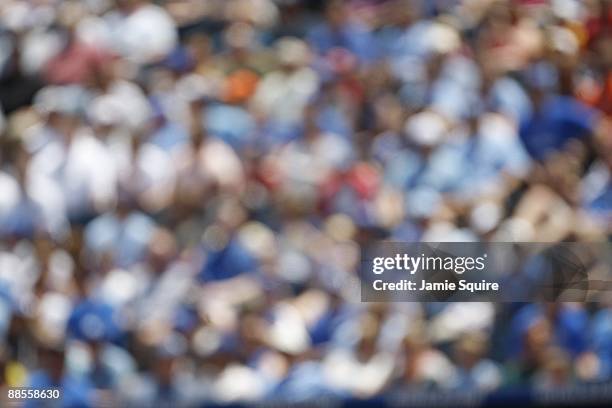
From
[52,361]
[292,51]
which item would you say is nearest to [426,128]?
[292,51]

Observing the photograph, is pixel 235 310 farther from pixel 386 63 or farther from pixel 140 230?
pixel 386 63

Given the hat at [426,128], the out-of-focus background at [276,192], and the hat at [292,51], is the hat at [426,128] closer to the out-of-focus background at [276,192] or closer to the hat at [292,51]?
the out-of-focus background at [276,192]

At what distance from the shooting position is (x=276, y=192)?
2158 millimetres

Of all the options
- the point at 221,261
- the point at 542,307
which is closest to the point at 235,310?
the point at 221,261

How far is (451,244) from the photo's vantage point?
219 centimetres

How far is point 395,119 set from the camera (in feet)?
7.25

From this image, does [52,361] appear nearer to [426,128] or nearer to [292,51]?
[292,51]

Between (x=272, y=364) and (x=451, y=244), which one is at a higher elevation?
(x=451, y=244)

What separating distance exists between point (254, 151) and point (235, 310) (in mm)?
377

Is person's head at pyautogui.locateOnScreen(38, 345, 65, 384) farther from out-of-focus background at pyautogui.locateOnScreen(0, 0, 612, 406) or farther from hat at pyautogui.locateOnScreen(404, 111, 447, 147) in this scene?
hat at pyautogui.locateOnScreen(404, 111, 447, 147)

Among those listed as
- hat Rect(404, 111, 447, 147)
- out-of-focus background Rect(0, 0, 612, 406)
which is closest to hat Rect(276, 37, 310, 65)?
out-of-focus background Rect(0, 0, 612, 406)

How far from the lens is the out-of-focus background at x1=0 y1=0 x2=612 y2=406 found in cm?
211

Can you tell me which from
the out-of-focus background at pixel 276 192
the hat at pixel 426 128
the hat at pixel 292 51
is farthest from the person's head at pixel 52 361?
the hat at pixel 426 128

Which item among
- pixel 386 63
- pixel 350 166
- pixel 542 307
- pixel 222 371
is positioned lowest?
pixel 222 371
